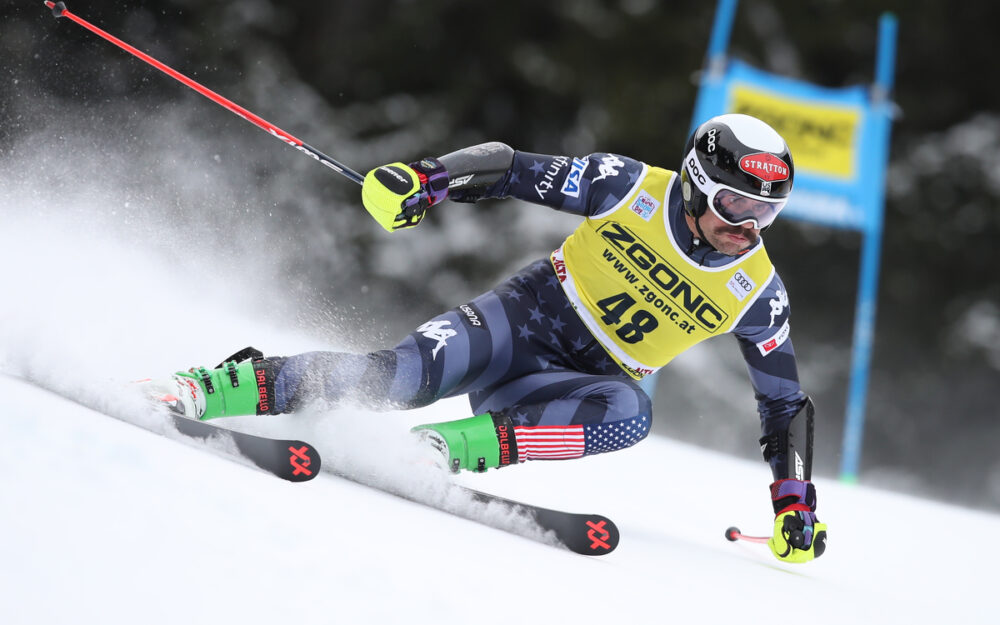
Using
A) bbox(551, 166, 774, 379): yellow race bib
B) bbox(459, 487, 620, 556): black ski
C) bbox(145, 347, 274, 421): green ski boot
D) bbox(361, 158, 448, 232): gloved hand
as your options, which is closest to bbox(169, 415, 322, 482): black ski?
bbox(145, 347, 274, 421): green ski boot

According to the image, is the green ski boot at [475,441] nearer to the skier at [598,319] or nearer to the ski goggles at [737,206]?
the skier at [598,319]

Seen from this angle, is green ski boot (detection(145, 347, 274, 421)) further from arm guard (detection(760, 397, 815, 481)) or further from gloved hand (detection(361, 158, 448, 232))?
arm guard (detection(760, 397, 815, 481))

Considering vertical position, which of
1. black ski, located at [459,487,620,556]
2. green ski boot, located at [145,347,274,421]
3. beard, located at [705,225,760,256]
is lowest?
black ski, located at [459,487,620,556]

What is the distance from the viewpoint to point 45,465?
1436 mm

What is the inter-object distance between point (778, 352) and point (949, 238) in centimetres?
863

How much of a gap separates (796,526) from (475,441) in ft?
2.93

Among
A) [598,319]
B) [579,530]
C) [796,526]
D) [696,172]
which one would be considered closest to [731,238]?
[696,172]

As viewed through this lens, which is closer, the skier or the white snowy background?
the white snowy background

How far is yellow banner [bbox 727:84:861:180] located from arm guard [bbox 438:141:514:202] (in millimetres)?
3804

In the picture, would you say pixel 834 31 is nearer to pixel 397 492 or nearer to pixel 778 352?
pixel 778 352

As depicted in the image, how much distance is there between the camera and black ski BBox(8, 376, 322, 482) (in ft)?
6.15

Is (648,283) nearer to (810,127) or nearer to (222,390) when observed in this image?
(222,390)

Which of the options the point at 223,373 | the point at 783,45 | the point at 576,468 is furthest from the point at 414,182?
the point at 783,45

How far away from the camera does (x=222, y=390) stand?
2.18 metres
